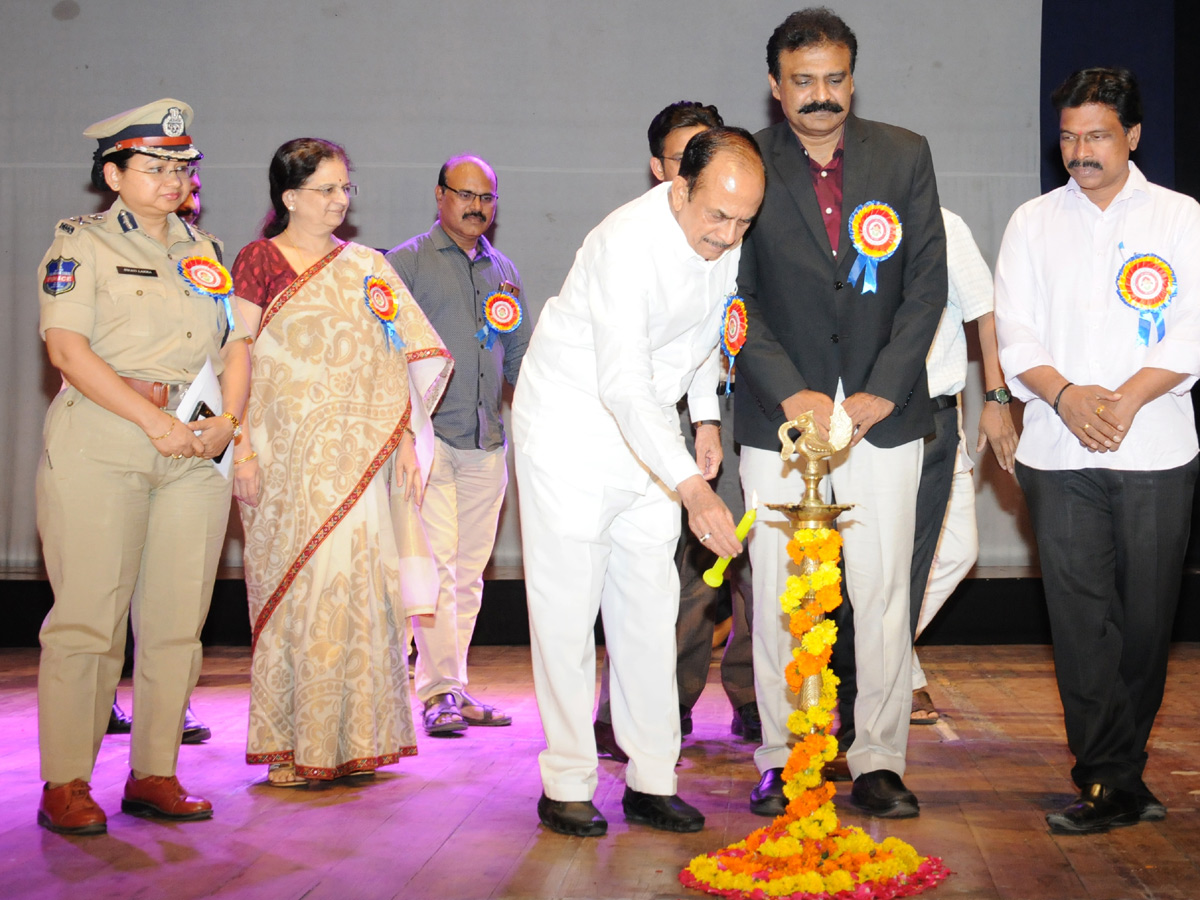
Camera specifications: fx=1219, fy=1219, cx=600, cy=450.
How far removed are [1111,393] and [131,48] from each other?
17.3ft

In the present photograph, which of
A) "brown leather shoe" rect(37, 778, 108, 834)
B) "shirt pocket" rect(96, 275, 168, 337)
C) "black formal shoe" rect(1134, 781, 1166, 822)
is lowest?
"black formal shoe" rect(1134, 781, 1166, 822)

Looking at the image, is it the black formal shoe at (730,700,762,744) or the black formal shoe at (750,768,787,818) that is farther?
the black formal shoe at (730,700,762,744)

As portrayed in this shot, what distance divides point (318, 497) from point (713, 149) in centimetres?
141

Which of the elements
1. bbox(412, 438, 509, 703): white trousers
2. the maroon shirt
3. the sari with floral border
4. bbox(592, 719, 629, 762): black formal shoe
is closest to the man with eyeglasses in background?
bbox(412, 438, 509, 703): white trousers

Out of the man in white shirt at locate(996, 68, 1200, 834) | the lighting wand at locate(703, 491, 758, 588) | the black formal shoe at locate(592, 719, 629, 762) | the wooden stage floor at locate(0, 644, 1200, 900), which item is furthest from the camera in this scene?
the black formal shoe at locate(592, 719, 629, 762)

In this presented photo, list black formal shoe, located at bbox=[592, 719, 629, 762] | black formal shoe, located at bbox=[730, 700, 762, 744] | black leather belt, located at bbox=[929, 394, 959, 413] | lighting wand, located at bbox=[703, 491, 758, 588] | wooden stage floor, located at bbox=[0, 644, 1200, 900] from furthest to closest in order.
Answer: black formal shoe, located at bbox=[730, 700, 762, 744] → black formal shoe, located at bbox=[592, 719, 629, 762] → black leather belt, located at bbox=[929, 394, 959, 413] → wooden stage floor, located at bbox=[0, 644, 1200, 900] → lighting wand, located at bbox=[703, 491, 758, 588]

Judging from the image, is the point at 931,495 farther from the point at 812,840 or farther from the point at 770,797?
the point at 812,840

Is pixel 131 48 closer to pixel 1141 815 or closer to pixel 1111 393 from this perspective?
pixel 1111 393

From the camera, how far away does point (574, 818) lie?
265 cm

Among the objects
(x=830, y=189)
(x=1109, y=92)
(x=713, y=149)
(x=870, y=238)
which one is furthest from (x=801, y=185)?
(x=1109, y=92)

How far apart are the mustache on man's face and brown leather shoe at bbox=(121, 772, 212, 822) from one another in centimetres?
214

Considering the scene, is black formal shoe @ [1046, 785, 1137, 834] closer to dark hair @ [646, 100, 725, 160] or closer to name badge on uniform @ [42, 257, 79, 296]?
dark hair @ [646, 100, 725, 160]

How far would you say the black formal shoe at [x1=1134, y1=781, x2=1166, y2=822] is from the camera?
2705 mm

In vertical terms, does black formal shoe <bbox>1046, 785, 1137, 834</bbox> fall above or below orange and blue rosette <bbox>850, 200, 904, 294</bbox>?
below
